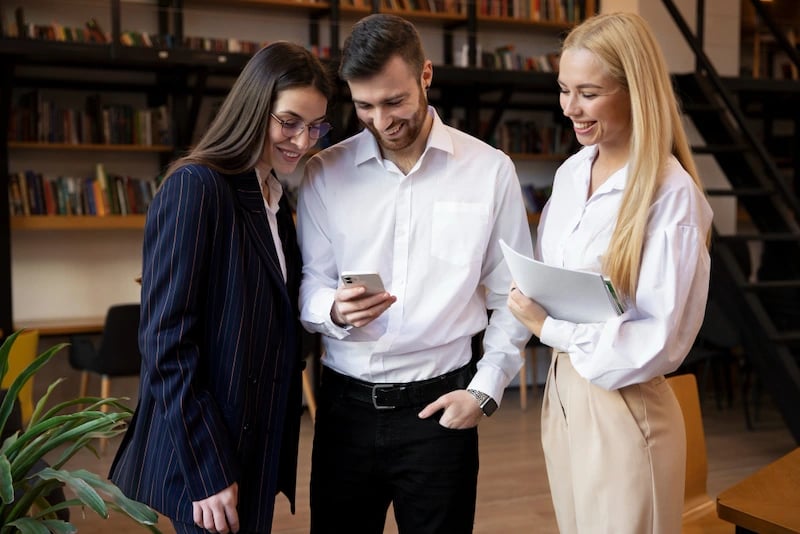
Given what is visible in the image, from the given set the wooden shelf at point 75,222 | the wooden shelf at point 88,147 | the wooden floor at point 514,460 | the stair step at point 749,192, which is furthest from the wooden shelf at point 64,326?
the stair step at point 749,192

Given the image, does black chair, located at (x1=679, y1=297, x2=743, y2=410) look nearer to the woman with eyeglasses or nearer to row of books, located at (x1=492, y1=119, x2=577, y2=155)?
row of books, located at (x1=492, y1=119, x2=577, y2=155)

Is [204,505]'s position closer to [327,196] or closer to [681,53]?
[327,196]

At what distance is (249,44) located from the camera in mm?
6391

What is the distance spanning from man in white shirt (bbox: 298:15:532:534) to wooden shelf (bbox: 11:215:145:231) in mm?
4538

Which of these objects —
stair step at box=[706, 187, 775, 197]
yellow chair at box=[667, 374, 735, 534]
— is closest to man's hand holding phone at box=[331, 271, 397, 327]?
yellow chair at box=[667, 374, 735, 534]

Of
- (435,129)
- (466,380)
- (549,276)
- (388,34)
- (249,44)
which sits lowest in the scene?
(466,380)

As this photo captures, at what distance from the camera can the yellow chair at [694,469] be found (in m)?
2.63

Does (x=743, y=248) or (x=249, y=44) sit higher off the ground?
(x=249, y=44)

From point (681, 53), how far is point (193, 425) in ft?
22.2

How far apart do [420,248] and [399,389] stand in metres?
0.32

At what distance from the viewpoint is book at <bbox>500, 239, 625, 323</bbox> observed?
171 centimetres

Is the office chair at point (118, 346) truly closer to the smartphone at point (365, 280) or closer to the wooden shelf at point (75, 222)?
the wooden shelf at point (75, 222)

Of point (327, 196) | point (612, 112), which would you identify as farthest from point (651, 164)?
point (327, 196)

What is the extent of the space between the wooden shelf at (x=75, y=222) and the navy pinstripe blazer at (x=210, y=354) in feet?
15.6
